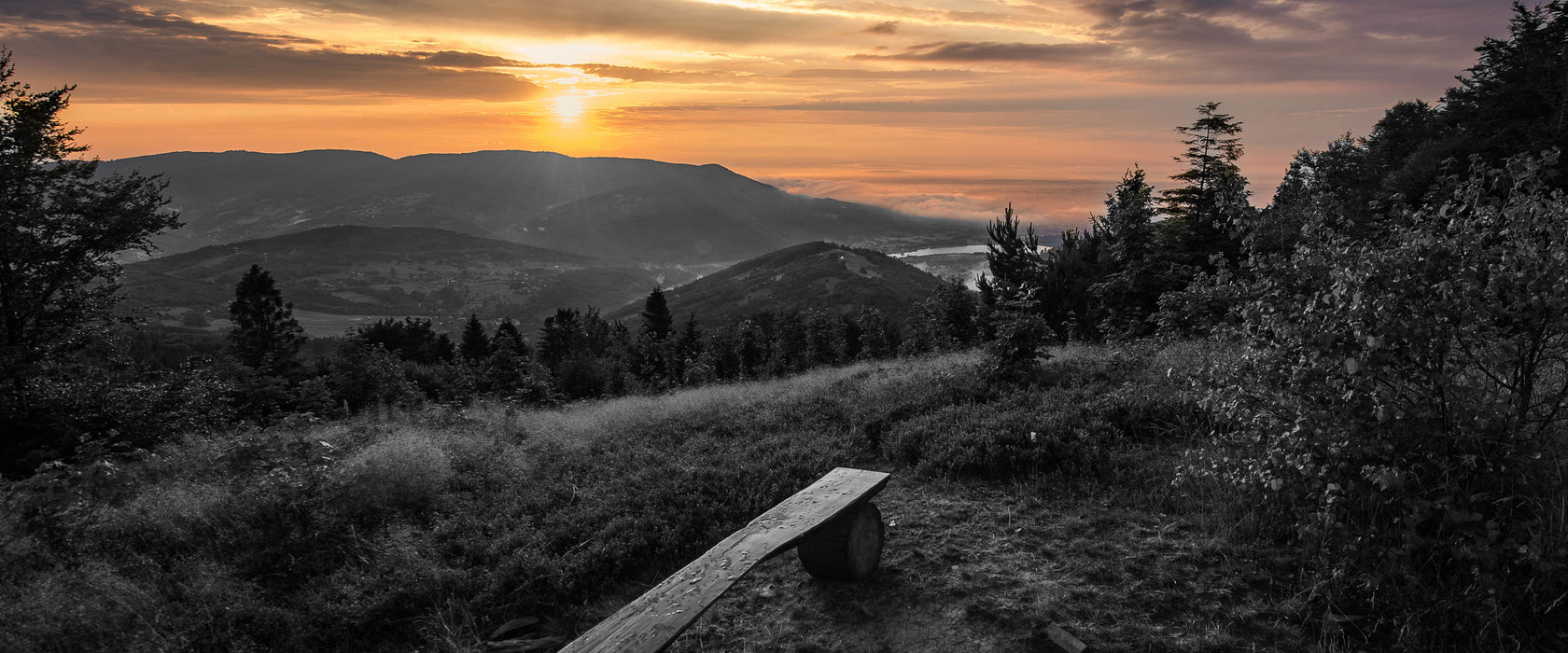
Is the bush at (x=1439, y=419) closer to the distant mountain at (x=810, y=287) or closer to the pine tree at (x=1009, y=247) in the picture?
the pine tree at (x=1009, y=247)

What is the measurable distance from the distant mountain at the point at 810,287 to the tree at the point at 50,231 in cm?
10322

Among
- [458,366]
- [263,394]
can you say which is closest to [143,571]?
[263,394]

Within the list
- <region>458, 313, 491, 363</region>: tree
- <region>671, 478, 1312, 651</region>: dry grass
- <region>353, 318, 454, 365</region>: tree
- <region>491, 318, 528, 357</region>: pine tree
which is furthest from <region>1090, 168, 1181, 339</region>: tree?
<region>458, 313, 491, 363</region>: tree

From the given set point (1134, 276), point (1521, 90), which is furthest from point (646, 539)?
point (1521, 90)

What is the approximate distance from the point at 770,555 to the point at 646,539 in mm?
2130

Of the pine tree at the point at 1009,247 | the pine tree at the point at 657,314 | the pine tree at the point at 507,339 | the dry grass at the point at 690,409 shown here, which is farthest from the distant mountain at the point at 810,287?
the dry grass at the point at 690,409

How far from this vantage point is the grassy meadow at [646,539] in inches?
190

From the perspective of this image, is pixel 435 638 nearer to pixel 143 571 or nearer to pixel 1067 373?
pixel 143 571

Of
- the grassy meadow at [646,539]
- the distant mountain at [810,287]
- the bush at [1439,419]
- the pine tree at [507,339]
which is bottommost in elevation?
the distant mountain at [810,287]

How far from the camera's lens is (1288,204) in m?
5.72

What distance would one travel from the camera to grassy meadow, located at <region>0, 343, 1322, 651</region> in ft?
15.8

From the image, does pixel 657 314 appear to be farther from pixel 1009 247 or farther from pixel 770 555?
pixel 770 555

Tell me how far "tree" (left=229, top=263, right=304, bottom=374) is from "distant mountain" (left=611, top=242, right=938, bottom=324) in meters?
82.2

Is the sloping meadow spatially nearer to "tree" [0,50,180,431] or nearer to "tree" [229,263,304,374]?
"tree" [0,50,180,431]
